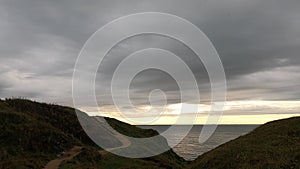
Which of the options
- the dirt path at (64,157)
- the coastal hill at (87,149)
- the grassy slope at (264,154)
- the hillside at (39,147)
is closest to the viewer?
the grassy slope at (264,154)

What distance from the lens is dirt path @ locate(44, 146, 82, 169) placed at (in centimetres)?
3318

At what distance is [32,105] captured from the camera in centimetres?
5647

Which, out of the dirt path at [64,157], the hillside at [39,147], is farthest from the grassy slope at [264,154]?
the dirt path at [64,157]

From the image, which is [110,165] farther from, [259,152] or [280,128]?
[280,128]

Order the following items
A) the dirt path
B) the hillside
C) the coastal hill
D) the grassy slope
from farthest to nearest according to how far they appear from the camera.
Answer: the hillside
the dirt path
the coastal hill
the grassy slope

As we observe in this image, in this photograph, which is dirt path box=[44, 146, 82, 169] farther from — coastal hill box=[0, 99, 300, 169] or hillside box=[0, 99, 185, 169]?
hillside box=[0, 99, 185, 169]

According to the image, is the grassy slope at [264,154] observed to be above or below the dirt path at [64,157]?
above

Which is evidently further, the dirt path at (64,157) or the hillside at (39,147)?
the hillside at (39,147)

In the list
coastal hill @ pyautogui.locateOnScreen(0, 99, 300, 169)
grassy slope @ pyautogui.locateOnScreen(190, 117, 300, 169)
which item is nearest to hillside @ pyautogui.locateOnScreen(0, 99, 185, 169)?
coastal hill @ pyautogui.locateOnScreen(0, 99, 300, 169)

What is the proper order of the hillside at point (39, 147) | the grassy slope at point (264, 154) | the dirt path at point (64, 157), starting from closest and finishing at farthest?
1. the grassy slope at point (264, 154)
2. the dirt path at point (64, 157)
3. the hillside at point (39, 147)

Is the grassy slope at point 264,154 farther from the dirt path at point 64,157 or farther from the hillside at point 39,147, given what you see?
the dirt path at point 64,157

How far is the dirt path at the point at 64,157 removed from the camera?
33184 mm

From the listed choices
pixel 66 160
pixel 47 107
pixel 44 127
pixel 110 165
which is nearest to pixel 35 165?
pixel 66 160

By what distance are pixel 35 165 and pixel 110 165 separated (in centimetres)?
946
